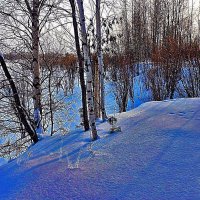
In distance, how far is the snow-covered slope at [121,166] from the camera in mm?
2352

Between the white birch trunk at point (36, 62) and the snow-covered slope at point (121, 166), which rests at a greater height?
the white birch trunk at point (36, 62)

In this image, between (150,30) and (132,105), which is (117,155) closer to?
(132,105)

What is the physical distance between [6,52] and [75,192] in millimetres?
5003

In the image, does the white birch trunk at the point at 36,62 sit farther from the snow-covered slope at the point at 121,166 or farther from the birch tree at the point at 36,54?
the snow-covered slope at the point at 121,166

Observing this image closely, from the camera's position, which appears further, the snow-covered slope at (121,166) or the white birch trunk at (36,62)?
the white birch trunk at (36,62)

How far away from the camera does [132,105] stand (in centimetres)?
1077

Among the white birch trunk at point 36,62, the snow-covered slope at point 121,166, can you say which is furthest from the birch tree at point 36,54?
the snow-covered slope at point 121,166

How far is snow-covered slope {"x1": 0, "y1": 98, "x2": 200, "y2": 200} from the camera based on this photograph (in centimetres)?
235

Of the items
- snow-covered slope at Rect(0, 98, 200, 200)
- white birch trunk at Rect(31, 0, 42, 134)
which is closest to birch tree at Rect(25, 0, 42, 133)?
white birch trunk at Rect(31, 0, 42, 134)

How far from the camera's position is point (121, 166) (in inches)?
112

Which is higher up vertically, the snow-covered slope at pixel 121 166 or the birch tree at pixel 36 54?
the birch tree at pixel 36 54

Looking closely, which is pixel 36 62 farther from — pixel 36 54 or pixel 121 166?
pixel 121 166

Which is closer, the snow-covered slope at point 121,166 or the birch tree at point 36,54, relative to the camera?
the snow-covered slope at point 121,166

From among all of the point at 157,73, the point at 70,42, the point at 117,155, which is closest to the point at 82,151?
the point at 117,155
